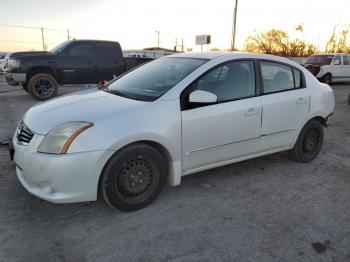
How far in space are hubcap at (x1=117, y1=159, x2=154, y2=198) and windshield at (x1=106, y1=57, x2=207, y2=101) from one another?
68 centimetres

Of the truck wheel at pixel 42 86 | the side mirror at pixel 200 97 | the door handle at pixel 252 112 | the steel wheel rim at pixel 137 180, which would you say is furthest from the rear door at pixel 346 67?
the steel wheel rim at pixel 137 180

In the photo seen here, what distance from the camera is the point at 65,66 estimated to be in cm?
978

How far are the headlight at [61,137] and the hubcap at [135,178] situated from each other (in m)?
0.56

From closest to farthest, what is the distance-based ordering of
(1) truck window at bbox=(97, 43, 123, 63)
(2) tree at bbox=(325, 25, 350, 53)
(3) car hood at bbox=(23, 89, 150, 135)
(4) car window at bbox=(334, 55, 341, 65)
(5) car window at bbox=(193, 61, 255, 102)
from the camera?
1. (3) car hood at bbox=(23, 89, 150, 135)
2. (5) car window at bbox=(193, 61, 255, 102)
3. (1) truck window at bbox=(97, 43, 123, 63)
4. (4) car window at bbox=(334, 55, 341, 65)
5. (2) tree at bbox=(325, 25, 350, 53)

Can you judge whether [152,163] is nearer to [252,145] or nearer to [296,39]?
[252,145]

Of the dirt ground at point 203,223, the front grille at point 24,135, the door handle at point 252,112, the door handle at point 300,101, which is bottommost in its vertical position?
the dirt ground at point 203,223

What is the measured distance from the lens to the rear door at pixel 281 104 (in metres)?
3.74

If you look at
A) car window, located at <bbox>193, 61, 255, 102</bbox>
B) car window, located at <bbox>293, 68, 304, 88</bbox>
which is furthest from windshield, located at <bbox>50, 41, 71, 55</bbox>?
car window, located at <bbox>293, 68, 304, 88</bbox>

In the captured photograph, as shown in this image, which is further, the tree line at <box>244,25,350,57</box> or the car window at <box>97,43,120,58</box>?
the tree line at <box>244,25,350,57</box>

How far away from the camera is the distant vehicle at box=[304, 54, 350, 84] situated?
1472 centimetres

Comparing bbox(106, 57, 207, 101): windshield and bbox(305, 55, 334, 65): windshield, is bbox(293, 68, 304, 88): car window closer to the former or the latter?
bbox(106, 57, 207, 101): windshield

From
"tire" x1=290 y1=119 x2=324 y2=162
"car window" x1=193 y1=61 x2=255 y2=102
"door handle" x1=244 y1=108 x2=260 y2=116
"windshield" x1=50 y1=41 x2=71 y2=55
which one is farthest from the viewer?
"windshield" x1=50 y1=41 x2=71 y2=55

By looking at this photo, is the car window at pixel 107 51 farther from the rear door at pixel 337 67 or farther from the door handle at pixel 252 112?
the rear door at pixel 337 67

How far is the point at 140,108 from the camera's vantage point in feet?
9.45
